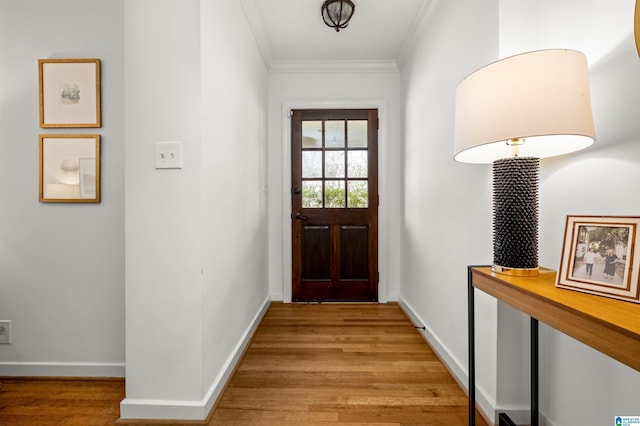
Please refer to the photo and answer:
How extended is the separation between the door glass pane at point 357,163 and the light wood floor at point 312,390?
5.45 ft

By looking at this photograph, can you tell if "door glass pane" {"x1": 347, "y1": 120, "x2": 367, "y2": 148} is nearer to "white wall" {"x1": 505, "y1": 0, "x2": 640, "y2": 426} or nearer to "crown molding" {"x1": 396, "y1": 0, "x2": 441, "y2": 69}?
"crown molding" {"x1": 396, "y1": 0, "x2": 441, "y2": 69}

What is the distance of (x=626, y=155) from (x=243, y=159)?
201cm

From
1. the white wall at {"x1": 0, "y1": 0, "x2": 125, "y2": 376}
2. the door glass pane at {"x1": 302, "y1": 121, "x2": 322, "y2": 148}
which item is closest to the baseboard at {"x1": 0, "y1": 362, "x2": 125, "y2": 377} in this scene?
the white wall at {"x1": 0, "y1": 0, "x2": 125, "y2": 376}

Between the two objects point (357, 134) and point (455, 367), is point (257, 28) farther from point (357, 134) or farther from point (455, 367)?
point (455, 367)

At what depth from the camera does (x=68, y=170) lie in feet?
5.92

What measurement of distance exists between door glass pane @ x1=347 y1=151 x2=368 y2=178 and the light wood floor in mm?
1662

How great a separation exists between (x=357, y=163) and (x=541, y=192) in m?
2.11

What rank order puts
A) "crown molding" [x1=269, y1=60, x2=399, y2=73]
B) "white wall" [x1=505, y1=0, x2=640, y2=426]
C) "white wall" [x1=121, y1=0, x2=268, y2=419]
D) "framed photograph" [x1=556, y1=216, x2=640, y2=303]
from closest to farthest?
"framed photograph" [x1=556, y1=216, x2=640, y2=303]
"white wall" [x1=505, y1=0, x2=640, y2=426]
"white wall" [x1=121, y1=0, x2=268, y2=419]
"crown molding" [x1=269, y1=60, x2=399, y2=73]

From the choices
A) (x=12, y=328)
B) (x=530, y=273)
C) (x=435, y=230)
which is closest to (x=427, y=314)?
(x=435, y=230)

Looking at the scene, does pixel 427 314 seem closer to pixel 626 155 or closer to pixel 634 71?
pixel 626 155

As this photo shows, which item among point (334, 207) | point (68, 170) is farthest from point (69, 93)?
point (334, 207)

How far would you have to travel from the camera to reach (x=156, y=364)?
1442 mm

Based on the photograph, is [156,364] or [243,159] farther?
[243,159]

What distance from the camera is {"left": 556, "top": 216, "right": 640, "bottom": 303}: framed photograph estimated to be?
31.6 inches
